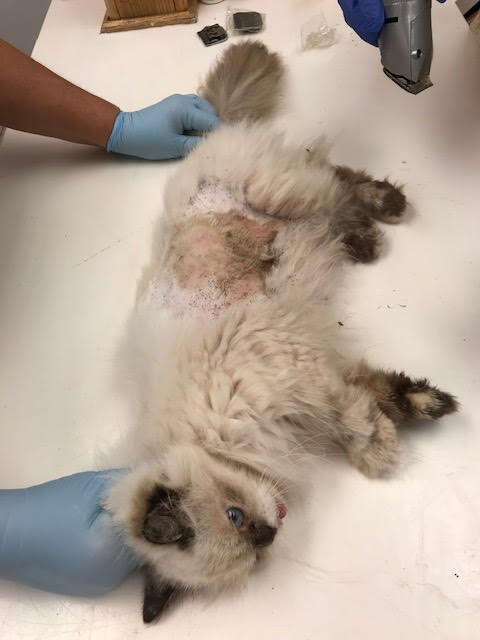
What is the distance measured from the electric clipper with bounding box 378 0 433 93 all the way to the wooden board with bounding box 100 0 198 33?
3.92ft

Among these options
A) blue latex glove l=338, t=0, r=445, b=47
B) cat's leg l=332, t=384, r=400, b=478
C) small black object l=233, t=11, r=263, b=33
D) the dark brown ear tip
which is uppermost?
blue latex glove l=338, t=0, r=445, b=47

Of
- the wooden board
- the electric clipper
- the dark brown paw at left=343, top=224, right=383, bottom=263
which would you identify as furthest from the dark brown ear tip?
the wooden board

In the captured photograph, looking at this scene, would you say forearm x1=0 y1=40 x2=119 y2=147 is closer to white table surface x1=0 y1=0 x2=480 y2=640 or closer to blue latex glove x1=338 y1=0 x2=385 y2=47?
white table surface x1=0 y1=0 x2=480 y2=640

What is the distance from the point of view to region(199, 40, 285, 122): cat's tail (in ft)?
5.51

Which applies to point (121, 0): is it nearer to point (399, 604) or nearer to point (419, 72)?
point (419, 72)

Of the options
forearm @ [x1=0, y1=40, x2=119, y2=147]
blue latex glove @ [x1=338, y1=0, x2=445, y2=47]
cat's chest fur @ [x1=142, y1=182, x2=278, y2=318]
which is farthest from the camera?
forearm @ [x1=0, y1=40, x2=119, y2=147]

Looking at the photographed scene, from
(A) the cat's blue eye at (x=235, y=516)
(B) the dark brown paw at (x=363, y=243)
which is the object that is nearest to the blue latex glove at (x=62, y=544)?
(A) the cat's blue eye at (x=235, y=516)

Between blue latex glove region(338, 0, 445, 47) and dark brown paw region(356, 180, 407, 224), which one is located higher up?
blue latex glove region(338, 0, 445, 47)

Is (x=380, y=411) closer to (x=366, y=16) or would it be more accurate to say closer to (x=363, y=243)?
(x=363, y=243)

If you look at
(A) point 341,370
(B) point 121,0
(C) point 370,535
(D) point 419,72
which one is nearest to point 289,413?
(A) point 341,370

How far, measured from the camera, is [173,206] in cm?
146

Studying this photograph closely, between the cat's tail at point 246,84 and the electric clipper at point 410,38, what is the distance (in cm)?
59

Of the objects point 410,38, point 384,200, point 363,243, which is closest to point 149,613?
point 363,243

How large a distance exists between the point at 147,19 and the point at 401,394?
1907 mm
